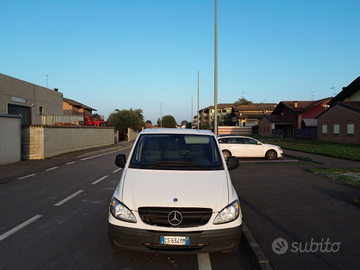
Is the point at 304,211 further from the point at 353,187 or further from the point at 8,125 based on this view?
the point at 8,125

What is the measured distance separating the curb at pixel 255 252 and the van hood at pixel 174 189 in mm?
828

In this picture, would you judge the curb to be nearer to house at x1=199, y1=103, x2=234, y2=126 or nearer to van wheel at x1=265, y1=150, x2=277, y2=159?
van wheel at x1=265, y1=150, x2=277, y2=159

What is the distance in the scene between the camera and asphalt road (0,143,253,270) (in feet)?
12.5

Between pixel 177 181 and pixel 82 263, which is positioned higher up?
pixel 177 181

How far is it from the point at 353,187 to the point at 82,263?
24.9ft

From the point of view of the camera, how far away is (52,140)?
62.1 feet

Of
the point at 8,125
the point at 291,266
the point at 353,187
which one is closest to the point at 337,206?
the point at 353,187

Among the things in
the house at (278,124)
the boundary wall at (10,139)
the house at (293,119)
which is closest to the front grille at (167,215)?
the boundary wall at (10,139)

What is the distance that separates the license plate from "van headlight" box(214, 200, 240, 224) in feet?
1.41

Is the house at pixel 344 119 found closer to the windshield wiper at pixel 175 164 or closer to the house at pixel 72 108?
the windshield wiper at pixel 175 164

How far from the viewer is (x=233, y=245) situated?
12.1ft

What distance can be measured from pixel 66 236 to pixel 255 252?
3025mm

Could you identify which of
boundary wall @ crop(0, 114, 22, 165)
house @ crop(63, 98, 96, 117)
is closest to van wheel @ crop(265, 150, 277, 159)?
boundary wall @ crop(0, 114, 22, 165)

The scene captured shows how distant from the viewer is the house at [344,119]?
88.3 feet
